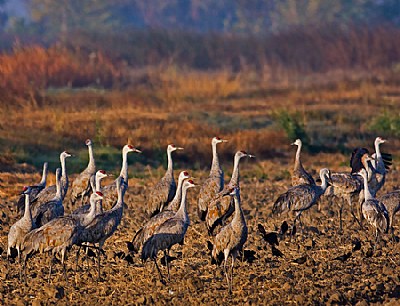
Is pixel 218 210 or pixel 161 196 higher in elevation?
pixel 161 196

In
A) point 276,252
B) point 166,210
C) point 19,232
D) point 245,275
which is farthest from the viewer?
point 166,210

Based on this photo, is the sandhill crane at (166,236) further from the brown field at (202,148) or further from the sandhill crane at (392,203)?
the sandhill crane at (392,203)

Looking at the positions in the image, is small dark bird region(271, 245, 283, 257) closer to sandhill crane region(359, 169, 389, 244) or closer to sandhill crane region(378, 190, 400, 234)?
sandhill crane region(359, 169, 389, 244)

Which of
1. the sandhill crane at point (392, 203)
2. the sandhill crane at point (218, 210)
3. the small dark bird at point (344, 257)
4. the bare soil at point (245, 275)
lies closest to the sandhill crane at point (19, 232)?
the bare soil at point (245, 275)

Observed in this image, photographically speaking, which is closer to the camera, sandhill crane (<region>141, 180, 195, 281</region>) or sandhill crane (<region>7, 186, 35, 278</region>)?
sandhill crane (<region>141, 180, 195, 281</region>)

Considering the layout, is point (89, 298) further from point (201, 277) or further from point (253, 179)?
point (253, 179)

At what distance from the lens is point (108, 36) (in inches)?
1422

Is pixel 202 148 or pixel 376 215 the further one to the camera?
pixel 202 148

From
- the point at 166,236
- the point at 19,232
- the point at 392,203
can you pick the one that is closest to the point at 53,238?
the point at 19,232

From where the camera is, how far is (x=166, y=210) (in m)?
10.4

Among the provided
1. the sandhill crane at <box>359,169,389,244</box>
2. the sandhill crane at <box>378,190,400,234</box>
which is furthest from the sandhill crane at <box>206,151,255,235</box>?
the sandhill crane at <box>378,190,400,234</box>

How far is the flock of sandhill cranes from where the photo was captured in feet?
31.0

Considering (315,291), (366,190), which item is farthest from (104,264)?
(366,190)

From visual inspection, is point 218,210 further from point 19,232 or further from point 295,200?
point 19,232
